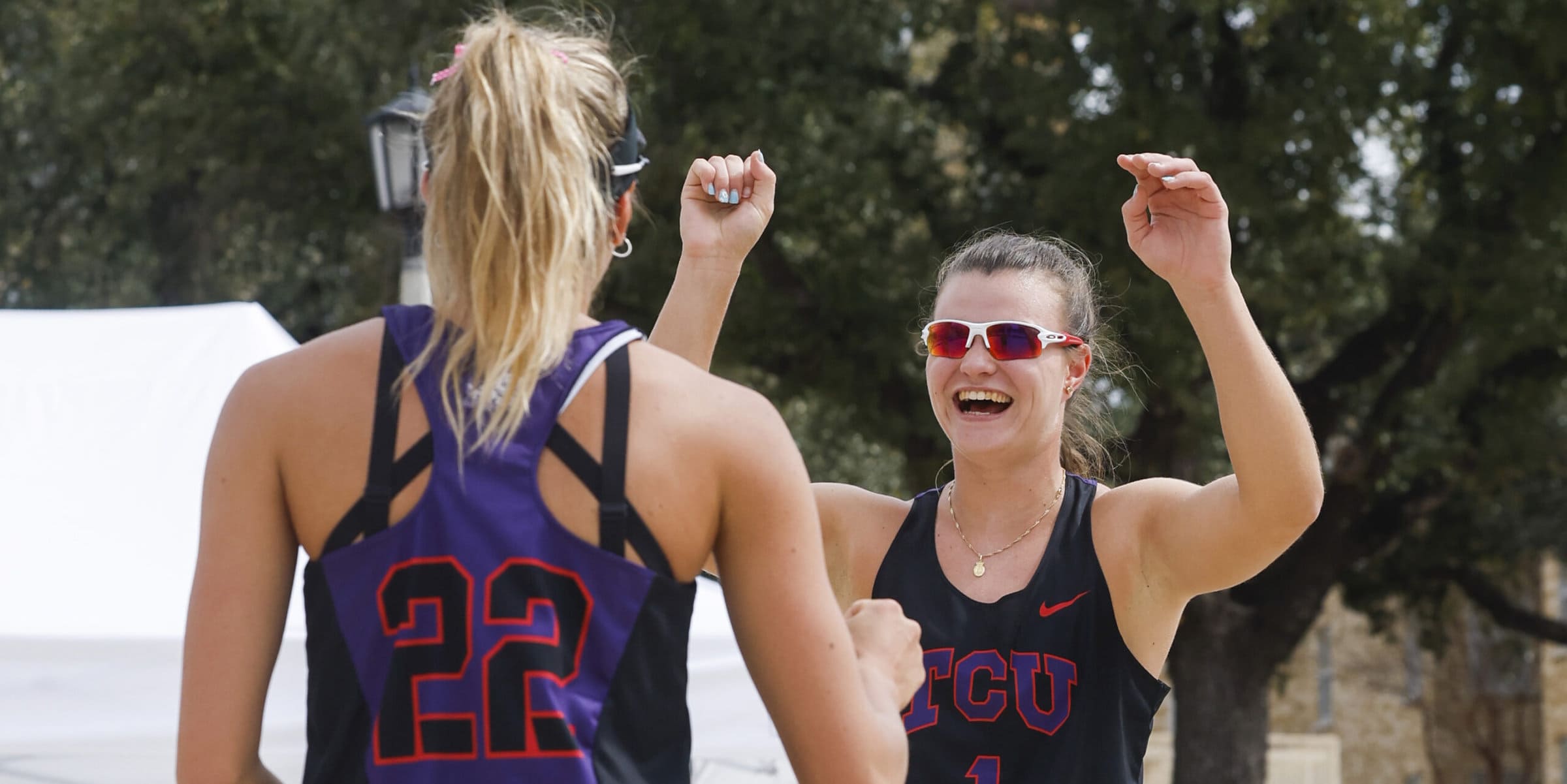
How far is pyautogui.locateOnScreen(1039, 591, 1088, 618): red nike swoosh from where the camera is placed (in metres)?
2.57

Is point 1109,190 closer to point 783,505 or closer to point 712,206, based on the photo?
point 712,206

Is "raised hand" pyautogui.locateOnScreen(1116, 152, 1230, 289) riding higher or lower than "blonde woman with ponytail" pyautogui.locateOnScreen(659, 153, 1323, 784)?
higher

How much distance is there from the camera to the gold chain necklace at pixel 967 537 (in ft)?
8.89

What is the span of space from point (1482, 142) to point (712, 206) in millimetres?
10027

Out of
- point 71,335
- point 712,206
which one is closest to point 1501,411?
point 71,335

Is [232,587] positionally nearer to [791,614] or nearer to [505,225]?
[505,225]

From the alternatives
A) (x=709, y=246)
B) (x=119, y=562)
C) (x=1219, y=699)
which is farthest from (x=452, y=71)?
(x=1219, y=699)

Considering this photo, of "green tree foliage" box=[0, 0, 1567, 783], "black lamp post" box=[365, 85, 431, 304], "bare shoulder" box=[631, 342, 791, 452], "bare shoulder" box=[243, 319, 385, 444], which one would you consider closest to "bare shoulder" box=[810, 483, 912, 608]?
"bare shoulder" box=[631, 342, 791, 452]

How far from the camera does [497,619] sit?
1.48 metres

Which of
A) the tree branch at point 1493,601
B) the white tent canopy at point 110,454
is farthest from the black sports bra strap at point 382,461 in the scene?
the tree branch at point 1493,601

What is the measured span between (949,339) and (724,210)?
1.78 ft

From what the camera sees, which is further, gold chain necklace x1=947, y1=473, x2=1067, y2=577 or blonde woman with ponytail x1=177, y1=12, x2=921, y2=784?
gold chain necklace x1=947, y1=473, x2=1067, y2=577

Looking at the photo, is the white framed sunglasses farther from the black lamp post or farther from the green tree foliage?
the green tree foliage

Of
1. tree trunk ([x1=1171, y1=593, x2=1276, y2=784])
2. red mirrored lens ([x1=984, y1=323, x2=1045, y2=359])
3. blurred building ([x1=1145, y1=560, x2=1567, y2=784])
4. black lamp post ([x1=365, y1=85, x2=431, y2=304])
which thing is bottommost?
blurred building ([x1=1145, y1=560, x2=1567, y2=784])
